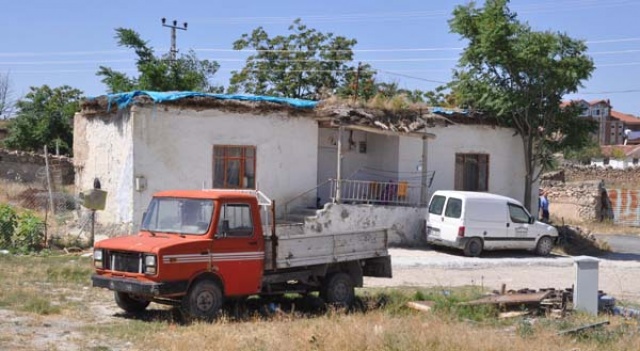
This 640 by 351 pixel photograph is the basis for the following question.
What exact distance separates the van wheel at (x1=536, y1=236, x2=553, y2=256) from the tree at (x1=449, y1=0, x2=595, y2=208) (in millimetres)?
3888

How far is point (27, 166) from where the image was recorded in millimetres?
34500

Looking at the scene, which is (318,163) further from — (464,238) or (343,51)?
(343,51)

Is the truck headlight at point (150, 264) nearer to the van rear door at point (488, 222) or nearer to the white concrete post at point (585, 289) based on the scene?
the white concrete post at point (585, 289)

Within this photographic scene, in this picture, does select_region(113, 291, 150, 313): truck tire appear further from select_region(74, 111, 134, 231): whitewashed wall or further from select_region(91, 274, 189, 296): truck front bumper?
select_region(74, 111, 134, 231): whitewashed wall

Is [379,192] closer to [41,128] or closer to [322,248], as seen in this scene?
[322,248]

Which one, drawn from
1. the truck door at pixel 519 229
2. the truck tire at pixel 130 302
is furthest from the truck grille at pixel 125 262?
the truck door at pixel 519 229

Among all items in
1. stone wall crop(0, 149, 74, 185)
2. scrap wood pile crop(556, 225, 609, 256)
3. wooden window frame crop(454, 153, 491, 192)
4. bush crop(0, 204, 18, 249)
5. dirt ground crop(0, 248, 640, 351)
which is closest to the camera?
dirt ground crop(0, 248, 640, 351)

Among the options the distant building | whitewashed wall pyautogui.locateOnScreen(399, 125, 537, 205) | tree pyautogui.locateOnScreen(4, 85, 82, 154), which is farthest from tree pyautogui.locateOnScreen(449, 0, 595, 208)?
the distant building

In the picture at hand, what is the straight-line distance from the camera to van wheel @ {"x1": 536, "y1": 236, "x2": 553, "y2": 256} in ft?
76.8

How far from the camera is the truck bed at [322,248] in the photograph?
11.8 meters

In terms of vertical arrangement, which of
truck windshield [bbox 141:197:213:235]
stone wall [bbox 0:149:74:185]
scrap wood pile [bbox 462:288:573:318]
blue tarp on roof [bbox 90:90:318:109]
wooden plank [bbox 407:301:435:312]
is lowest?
wooden plank [bbox 407:301:435:312]

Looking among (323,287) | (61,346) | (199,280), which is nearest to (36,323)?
(61,346)

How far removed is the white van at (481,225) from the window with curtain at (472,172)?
3.83 m

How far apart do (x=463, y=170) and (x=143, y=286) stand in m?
17.8
